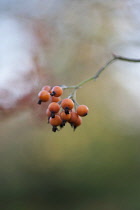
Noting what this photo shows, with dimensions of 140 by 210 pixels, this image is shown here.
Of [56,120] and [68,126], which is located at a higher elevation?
[68,126]

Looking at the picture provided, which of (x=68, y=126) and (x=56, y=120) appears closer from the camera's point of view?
(x=56, y=120)

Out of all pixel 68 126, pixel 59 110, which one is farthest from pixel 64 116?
pixel 68 126

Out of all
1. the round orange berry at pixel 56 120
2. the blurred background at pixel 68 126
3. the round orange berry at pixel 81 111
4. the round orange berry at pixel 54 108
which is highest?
the blurred background at pixel 68 126

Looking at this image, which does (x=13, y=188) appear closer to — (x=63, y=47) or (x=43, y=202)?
(x=43, y=202)

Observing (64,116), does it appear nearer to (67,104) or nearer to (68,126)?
(67,104)

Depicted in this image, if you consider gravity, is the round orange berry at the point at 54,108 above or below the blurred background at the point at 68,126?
below

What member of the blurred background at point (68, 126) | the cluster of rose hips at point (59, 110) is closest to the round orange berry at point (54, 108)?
the cluster of rose hips at point (59, 110)

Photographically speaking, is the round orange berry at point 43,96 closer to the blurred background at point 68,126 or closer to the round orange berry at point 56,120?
the round orange berry at point 56,120

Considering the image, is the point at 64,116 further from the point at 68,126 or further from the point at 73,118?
the point at 68,126

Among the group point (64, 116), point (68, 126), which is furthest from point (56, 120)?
point (68, 126)
